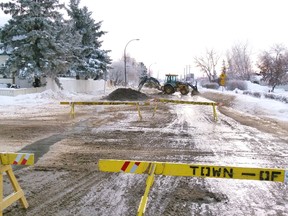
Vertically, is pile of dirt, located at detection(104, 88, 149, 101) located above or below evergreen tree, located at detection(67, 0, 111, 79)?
below

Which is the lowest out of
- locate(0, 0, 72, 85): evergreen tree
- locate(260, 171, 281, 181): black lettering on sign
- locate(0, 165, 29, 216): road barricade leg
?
locate(0, 165, 29, 216): road barricade leg

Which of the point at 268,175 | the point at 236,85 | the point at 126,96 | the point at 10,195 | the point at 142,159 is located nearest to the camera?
the point at 268,175

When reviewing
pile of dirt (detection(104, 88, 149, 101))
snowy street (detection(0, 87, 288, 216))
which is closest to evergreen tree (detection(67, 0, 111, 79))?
pile of dirt (detection(104, 88, 149, 101))

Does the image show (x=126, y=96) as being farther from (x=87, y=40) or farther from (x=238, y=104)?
(x=87, y=40)

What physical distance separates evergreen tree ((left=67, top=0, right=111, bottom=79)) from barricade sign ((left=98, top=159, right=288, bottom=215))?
42042mm

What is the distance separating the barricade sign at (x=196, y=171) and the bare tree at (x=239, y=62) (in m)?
82.4

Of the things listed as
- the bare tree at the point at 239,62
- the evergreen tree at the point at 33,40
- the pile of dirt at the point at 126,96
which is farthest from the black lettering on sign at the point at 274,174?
the bare tree at the point at 239,62

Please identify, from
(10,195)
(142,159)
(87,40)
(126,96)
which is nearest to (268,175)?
(10,195)

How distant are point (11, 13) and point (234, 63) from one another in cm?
7728

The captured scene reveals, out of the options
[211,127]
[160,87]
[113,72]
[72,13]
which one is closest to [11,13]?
Answer: [72,13]

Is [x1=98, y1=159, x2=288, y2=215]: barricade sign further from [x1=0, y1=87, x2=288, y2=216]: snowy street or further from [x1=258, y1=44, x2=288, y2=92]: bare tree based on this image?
[x1=258, y1=44, x2=288, y2=92]: bare tree

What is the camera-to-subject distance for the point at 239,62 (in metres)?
92.8

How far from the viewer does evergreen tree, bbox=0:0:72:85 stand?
31594 millimetres

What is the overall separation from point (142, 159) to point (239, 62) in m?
88.5
